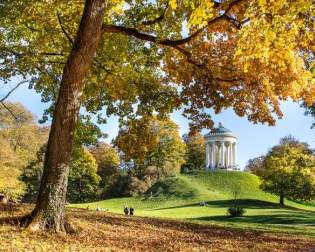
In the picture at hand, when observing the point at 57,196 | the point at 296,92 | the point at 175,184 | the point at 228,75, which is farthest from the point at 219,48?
the point at 175,184

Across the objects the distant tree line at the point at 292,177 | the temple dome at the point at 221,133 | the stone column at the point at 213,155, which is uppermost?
the temple dome at the point at 221,133

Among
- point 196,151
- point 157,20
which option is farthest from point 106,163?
point 157,20

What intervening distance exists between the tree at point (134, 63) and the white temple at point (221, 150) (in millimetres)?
72068

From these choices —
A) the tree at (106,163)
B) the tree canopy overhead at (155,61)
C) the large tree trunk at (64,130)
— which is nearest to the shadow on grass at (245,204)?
the tree at (106,163)

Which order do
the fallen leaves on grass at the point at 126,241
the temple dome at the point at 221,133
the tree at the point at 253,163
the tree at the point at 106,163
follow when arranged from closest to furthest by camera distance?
the fallen leaves on grass at the point at 126,241
the tree at the point at 106,163
the temple dome at the point at 221,133
the tree at the point at 253,163

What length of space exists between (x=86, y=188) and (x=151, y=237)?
58094mm

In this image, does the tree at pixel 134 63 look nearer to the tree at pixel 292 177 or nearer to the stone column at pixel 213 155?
the tree at pixel 292 177

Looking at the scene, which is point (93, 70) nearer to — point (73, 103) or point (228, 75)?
point (228, 75)

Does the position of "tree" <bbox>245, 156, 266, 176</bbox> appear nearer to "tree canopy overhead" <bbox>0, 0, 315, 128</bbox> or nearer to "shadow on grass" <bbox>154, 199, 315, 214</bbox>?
"shadow on grass" <bbox>154, 199, 315, 214</bbox>

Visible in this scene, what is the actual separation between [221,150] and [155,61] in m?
75.5

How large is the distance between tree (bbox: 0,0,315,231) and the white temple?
236 feet

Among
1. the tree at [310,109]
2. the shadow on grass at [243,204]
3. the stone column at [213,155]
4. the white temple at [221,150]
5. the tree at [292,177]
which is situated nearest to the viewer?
A: the tree at [310,109]

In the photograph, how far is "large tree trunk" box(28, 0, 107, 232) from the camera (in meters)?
9.77

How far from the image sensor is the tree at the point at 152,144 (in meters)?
18.1
